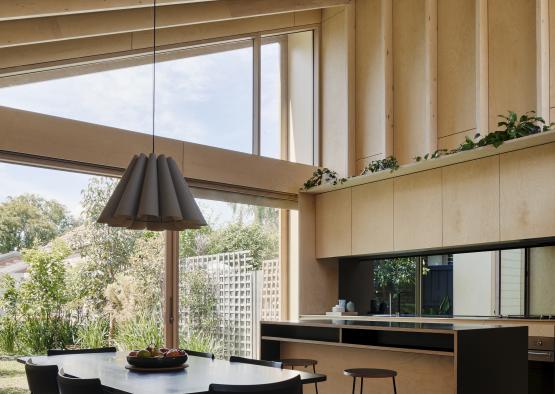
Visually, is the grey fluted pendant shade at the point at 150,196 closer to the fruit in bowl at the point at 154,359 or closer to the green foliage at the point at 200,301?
the fruit in bowl at the point at 154,359

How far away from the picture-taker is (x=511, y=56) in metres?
5.84

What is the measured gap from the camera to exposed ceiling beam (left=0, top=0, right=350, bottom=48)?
5.52 metres

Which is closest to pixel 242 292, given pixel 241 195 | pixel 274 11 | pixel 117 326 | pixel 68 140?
pixel 241 195

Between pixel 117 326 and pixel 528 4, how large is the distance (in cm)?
471

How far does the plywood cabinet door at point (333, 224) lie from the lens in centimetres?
705

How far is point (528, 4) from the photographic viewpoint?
5742 mm

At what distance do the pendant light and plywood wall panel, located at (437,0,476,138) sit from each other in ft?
11.0

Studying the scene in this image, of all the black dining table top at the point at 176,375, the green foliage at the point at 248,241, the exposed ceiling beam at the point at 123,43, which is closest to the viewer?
the black dining table top at the point at 176,375

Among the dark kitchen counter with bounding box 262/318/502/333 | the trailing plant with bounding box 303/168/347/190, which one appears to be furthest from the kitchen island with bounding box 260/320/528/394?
the trailing plant with bounding box 303/168/347/190

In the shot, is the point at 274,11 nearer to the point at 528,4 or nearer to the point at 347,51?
the point at 347,51

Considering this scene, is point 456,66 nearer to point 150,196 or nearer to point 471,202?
point 471,202

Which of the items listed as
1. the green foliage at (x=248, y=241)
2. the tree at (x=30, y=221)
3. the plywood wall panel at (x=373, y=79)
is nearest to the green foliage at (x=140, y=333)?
the green foliage at (x=248, y=241)

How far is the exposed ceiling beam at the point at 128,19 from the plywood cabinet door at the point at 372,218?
6.81 ft

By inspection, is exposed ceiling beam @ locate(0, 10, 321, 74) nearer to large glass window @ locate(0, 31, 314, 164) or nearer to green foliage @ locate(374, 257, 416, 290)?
large glass window @ locate(0, 31, 314, 164)
